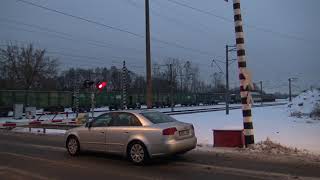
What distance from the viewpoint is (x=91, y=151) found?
12.3 meters

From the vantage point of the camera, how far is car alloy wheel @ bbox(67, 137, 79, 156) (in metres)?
12.7

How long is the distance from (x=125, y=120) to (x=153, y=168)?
182 centimetres

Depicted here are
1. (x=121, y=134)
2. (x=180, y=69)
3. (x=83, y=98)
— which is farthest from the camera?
(x=180, y=69)

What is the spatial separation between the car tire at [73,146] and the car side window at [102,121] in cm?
90

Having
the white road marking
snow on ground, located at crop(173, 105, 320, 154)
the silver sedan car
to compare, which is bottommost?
the white road marking

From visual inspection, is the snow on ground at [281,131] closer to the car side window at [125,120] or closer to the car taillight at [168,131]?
the car side window at [125,120]

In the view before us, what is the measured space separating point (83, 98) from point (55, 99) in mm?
5090

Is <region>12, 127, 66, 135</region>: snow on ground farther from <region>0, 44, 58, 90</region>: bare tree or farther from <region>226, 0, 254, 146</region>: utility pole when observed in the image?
<region>0, 44, 58, 90</region>: bare tree

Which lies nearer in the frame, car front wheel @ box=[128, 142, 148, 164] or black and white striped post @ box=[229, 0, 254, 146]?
car front wheel @ box=[128, 142, 148, 164]

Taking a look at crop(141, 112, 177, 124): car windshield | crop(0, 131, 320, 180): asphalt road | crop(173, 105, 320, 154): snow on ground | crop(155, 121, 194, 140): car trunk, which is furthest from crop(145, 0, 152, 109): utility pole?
crop(155, 121, 194, 140): car trunk

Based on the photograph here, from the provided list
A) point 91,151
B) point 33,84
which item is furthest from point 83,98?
point 91,151

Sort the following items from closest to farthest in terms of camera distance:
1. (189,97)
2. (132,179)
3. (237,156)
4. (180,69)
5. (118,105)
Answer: (132,179) → (237,156) → (118,105) → (189,97) → (180,69)

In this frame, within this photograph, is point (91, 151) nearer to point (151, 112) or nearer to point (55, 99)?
point (151, 112)

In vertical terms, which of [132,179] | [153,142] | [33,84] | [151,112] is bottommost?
[132,179]
